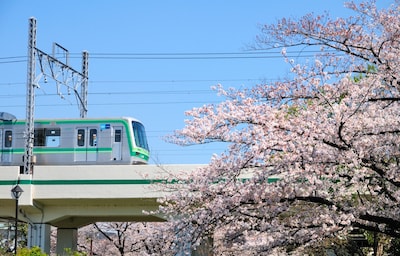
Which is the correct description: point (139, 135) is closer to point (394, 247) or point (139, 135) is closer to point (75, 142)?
point (75, 142)

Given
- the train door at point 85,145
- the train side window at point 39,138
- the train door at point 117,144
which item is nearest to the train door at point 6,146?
the train side window at point 39,138

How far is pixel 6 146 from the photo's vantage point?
23.5 meters

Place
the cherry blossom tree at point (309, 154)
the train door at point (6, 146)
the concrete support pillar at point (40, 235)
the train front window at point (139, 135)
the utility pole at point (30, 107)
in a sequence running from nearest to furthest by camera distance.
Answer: the cherry blossom tree at point (309, 154) → the utility pole at point (30, 107) → the concrete support pillar at point (40, 235) → the train door at point (6, 146) → the train front window at point (139, 135)

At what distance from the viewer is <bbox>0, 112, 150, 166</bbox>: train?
23.2 meters

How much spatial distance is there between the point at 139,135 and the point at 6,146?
466cm

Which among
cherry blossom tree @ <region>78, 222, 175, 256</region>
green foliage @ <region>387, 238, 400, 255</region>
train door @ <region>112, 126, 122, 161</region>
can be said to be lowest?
green foliage @ <region>387, 238, 400, 255</region>

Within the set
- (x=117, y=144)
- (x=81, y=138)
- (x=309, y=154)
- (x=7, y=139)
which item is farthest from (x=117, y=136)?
(x=309, y=154)

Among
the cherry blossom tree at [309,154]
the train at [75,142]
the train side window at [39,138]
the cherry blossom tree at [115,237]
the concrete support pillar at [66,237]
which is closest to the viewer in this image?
the cherry blossom tree at [309,154]

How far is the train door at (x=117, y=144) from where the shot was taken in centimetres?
2317

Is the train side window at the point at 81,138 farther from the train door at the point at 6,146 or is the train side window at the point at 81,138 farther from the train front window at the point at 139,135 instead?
the train door at the point at 6,146

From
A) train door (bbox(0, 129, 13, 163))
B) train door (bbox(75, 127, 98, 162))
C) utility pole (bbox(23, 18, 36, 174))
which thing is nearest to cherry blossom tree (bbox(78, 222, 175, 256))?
train door (bbox(75, 127, 98, 162))

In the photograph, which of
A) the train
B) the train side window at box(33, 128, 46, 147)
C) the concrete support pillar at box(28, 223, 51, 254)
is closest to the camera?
the concrete support pillar at box(28, 223, 51, 254)

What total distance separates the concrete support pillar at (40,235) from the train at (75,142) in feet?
7.61

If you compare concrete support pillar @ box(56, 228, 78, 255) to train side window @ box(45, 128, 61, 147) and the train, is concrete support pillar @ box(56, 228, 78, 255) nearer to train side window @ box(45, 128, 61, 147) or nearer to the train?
the train
